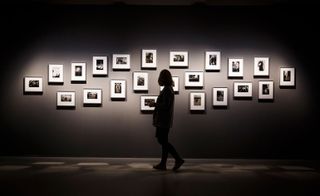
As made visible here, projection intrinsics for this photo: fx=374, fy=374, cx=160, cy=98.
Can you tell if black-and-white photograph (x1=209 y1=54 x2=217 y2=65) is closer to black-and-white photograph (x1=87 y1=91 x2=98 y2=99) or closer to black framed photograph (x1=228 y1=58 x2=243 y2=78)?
black framed photograph (x1=228 y1=58 x2=243 y2=78)

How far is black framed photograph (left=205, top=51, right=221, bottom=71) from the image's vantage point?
25.1 feet

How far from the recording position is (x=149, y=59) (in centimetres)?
768

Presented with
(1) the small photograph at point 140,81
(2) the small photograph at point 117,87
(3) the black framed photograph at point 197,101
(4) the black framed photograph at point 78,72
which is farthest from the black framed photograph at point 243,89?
(4) the black framed photograph at point 78,72

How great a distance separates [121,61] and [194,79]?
5.06ft

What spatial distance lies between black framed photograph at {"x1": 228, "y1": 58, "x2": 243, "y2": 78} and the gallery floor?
1.75m

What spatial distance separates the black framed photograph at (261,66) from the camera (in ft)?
25.1

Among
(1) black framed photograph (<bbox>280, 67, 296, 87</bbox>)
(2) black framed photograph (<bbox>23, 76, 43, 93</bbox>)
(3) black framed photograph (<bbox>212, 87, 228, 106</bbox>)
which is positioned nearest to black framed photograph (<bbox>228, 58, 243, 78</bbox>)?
(3) black framed photograph (<bbox>212, 87, 228, 106</bbox>)

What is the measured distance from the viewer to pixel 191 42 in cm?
770

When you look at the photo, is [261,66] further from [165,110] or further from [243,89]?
[165,110]

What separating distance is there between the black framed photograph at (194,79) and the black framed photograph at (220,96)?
32 cm

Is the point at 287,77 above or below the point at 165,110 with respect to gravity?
above

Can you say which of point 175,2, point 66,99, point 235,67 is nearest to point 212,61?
point 235,67

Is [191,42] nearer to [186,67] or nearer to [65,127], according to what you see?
[186,67]

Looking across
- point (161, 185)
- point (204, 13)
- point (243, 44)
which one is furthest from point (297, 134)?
point (161, 185)
